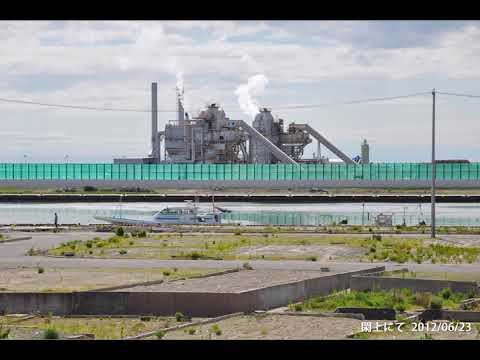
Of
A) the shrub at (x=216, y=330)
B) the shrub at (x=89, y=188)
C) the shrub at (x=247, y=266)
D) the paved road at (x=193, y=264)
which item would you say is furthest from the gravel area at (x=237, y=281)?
the shrub at (x=89, y=188)

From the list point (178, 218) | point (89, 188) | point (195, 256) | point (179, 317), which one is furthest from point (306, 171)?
point (179, 317)

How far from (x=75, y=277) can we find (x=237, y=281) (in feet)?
17.5

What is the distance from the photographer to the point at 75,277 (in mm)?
26500

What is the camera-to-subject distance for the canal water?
6981cm

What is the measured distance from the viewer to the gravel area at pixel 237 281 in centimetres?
2208

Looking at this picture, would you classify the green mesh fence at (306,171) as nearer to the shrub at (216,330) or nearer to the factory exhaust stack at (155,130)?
the factory exhaust stack at (155,130)

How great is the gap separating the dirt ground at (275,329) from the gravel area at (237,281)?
3.15 metres

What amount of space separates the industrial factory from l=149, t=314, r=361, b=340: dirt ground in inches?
→ 3453

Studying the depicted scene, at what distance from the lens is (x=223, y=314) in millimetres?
19281

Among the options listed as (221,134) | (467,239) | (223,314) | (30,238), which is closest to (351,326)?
(223,314)

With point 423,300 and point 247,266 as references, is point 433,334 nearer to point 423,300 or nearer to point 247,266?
point 423,300

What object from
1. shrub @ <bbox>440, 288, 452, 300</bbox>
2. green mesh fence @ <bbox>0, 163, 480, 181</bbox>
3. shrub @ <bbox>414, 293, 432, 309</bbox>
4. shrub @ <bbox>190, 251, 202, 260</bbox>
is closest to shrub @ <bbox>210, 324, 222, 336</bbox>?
shrub @ <bbox>414, 293, 432, 309</bbox>
